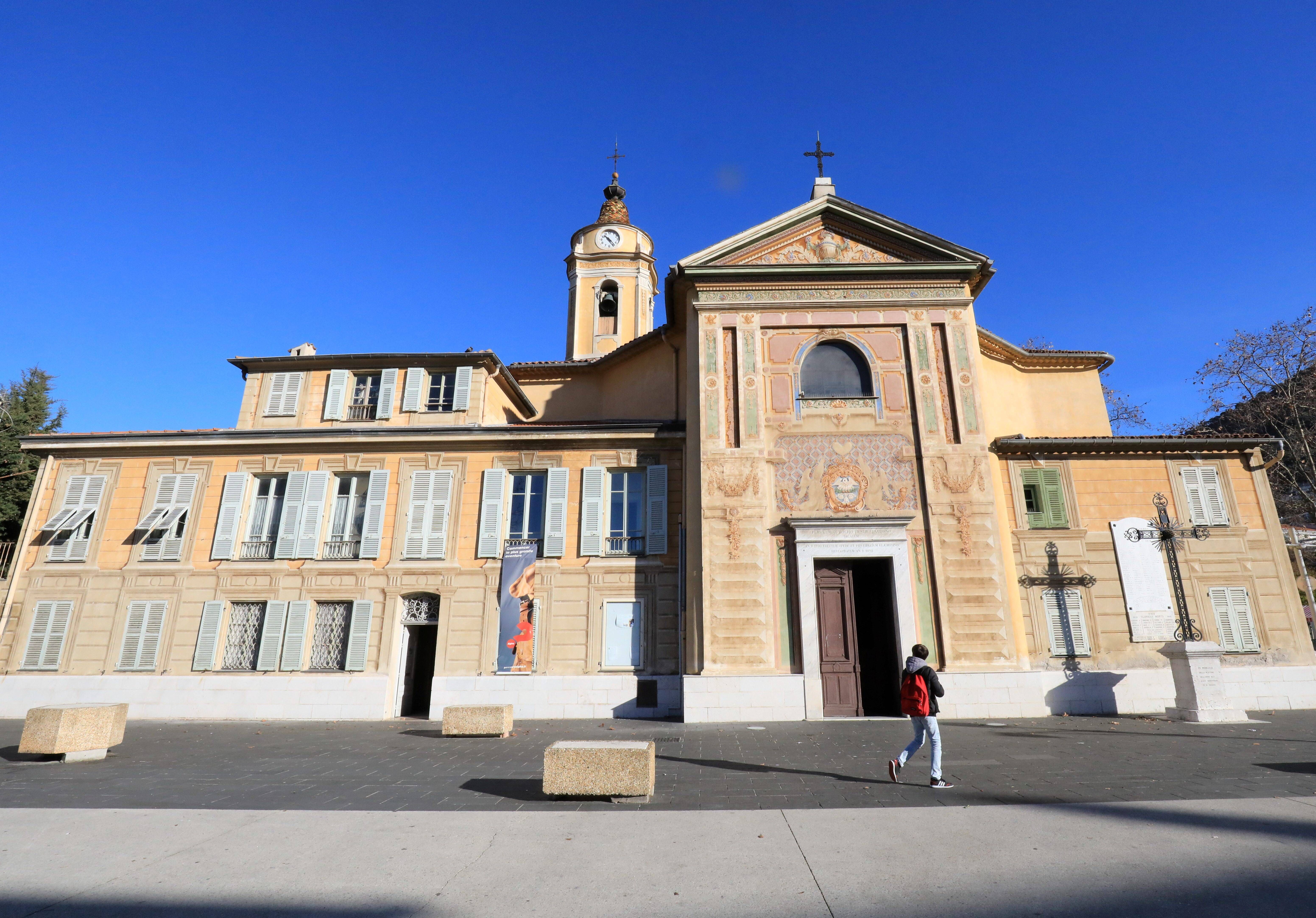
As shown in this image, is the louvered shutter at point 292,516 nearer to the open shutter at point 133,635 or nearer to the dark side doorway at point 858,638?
the open shutter at point 133,635

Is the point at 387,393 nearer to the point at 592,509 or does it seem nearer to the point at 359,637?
the point at 359,637

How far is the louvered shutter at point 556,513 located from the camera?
16.2 meters

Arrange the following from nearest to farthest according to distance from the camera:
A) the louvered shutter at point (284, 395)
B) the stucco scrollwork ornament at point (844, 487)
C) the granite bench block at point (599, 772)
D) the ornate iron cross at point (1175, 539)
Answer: the granite bench block at point (599, 772)
the ornate iron cross at point (1175, 539)
the stucco scrollwork ornament at point (844, 487)
the louvered shutter at point (284, 395)

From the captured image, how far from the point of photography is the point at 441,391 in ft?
62.2

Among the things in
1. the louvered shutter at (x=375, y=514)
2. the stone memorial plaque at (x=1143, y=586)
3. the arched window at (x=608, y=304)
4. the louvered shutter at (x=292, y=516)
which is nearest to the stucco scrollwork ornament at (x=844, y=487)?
the stone memorial plaque at (x=1143, y=586)

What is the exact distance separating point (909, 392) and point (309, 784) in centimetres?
1410

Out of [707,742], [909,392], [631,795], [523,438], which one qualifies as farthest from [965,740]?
[523,438]

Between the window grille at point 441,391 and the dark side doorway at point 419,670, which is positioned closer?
the dark side doorway at point 419,670

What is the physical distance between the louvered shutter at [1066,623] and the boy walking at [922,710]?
383 inches

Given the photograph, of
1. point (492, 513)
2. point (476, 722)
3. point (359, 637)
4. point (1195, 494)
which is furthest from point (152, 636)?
point (1195, 494)

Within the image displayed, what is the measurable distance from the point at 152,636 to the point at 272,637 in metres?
2.97

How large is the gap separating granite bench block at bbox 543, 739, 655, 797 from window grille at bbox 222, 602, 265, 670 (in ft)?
40.6

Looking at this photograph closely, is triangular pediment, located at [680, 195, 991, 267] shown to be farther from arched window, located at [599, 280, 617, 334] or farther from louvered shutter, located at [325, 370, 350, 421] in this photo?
arched window, located at [599, 280, 617, 334]

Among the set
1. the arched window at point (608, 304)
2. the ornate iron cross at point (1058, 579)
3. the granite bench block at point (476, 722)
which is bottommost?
the granite bench block at point (476, 722)
